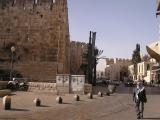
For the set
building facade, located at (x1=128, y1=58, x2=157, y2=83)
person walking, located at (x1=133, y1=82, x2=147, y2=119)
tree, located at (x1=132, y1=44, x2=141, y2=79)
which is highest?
tree, located at (x1=132, y1=44, x2=141, y2=79)

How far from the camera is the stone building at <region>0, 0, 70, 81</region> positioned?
4294cm

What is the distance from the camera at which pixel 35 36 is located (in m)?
44.1

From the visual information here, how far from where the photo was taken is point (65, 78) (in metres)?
31.3

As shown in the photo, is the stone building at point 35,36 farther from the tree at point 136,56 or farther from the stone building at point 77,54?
the tree at point 136,56

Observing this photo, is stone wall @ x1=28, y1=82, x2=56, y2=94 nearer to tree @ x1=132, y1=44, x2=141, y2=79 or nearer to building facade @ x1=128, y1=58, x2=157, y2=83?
building facade @ x1=128, y1=58, x2=157, y2=83

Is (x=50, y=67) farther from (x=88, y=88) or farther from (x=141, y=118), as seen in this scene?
(x=141, y=118)

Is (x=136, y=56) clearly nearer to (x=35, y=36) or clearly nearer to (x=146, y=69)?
(x=146, y=69)

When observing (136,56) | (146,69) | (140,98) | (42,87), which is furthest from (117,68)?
(140,98)

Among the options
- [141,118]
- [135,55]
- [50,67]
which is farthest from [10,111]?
[135,55]

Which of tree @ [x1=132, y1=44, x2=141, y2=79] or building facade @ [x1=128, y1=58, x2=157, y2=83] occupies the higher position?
tree @ [x1=132, y1=44, x2=141, y2=79]

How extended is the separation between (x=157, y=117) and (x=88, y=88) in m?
17.1

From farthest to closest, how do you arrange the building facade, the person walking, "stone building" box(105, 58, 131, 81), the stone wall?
1. "stone building" box(105, 58, 131, 81)
2. the building facade
3. the stone wall
4. the person walking

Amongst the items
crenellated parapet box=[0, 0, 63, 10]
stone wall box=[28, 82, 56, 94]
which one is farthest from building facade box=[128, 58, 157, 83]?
stone wall box=[28, 82, 56, 94]

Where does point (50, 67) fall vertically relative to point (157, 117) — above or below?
above
